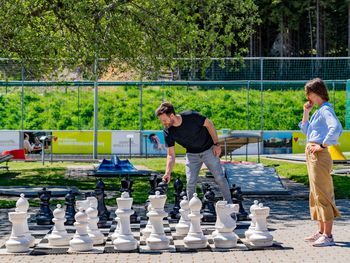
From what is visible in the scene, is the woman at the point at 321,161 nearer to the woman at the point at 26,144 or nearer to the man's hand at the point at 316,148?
the man's hand at the point at 316,148

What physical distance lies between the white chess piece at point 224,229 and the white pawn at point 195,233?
0.14m

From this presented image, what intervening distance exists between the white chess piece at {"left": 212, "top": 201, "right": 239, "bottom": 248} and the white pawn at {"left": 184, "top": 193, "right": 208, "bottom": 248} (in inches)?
5.4

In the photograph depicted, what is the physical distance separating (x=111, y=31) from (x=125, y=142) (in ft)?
32.4

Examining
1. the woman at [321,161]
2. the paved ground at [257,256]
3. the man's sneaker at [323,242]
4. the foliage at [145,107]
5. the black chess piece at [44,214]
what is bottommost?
the paved ground at [257,256]

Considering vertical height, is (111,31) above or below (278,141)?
above

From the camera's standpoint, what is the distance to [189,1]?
65.8 ft

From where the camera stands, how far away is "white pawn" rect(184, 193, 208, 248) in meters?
9.05

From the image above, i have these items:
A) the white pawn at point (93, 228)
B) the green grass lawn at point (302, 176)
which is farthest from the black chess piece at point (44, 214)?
Answer: the green grass lawn at point (302, 176)

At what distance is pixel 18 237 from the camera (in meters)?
8.98

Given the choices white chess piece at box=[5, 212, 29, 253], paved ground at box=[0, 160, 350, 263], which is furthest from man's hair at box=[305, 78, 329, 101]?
white chess piece at box=[5, 212, 29, 253]

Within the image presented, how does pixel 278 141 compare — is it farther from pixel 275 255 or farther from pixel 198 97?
pixel 275 255

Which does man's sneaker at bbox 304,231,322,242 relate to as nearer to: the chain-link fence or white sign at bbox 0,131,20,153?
the chain-link fence

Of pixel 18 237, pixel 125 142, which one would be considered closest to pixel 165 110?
pixel 18 237

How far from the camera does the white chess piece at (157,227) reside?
8.97m
